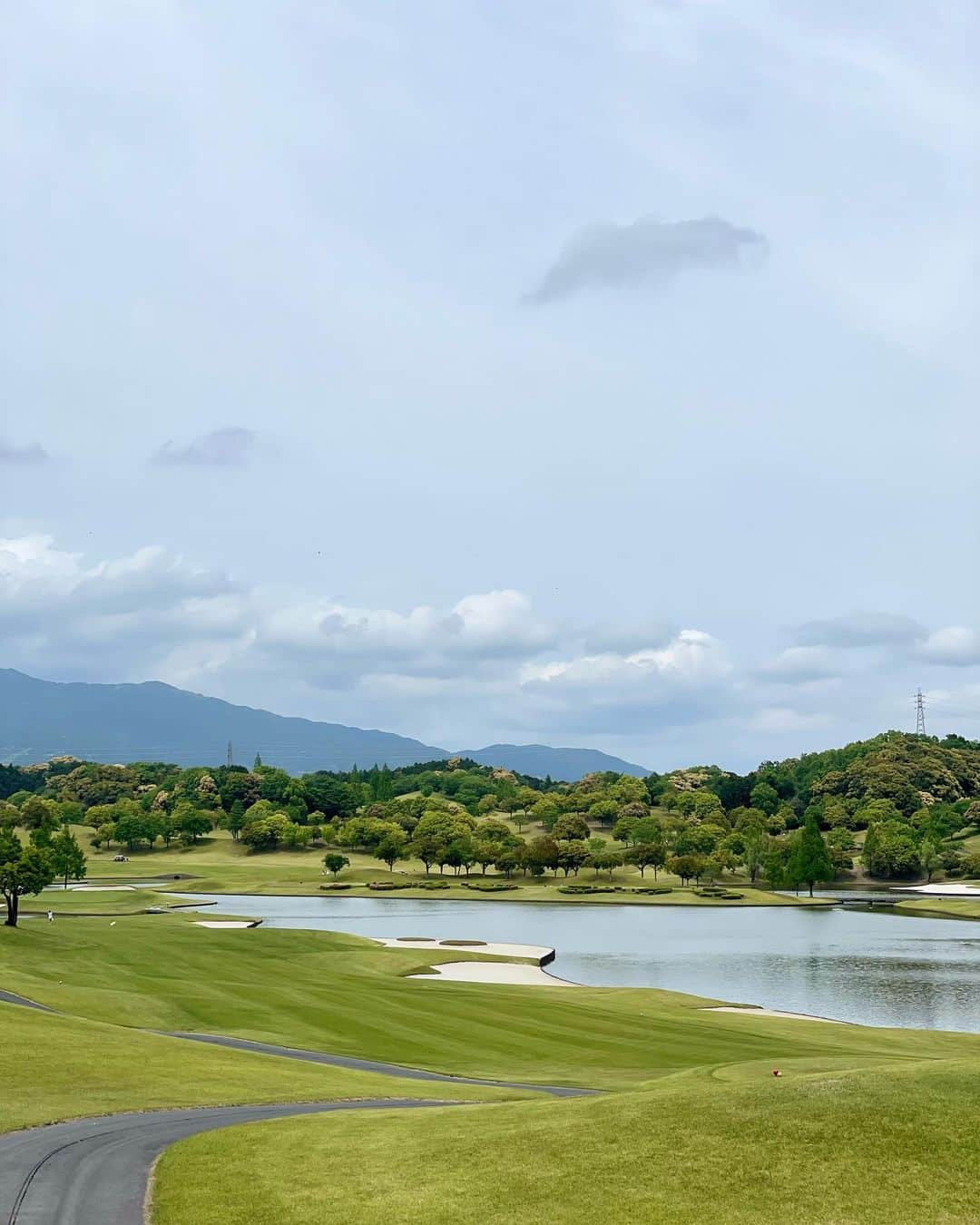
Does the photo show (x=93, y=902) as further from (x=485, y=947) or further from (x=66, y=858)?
→ (x=485, y=947)

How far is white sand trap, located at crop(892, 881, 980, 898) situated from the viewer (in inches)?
7008

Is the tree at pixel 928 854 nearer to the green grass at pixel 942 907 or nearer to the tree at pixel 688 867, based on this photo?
the green grass at pixel 942 907

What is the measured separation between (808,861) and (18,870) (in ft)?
428

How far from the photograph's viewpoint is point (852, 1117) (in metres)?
24.9

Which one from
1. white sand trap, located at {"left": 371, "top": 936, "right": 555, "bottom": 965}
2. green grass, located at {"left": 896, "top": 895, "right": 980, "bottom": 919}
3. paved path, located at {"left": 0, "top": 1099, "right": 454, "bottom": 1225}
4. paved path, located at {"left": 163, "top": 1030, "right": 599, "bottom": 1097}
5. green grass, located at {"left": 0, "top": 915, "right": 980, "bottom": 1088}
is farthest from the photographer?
green grass, located at {"left": 896, "top": 895, "right": 980, "bottom": 919}

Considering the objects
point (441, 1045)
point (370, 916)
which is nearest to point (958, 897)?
point (370, 916)

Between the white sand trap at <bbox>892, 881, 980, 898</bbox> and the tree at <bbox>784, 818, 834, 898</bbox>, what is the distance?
43.2 ft

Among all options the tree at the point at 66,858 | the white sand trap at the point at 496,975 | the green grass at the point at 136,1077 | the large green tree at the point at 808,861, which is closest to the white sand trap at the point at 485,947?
the white sand trap at the point at 496,975

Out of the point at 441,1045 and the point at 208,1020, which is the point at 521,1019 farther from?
the point at 208,1020

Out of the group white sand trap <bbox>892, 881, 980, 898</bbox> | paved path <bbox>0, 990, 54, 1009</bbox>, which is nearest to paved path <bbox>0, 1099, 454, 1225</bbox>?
paved path <bbox>0, 990, 54, 1009</bbox>

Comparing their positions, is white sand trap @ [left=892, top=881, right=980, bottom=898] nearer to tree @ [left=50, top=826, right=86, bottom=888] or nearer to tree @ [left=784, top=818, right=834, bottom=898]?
tree @ [left=784, top=818, right=834, bottom=898]

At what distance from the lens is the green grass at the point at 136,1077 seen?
3566cm

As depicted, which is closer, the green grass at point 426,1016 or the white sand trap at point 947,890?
the green grass at point 426,1016

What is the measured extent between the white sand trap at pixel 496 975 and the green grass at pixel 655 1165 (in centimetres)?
5763
